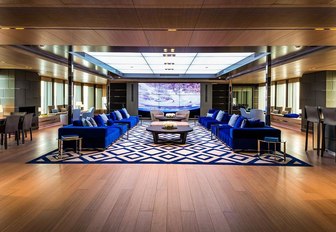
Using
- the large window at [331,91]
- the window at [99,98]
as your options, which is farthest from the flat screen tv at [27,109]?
the large window at [331,91]

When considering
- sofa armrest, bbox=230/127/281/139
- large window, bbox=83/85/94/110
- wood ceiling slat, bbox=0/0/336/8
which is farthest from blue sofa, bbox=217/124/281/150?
large window, bbox=83/85/94/110

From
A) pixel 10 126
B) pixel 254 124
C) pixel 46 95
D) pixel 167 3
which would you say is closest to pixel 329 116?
pixel 254 124

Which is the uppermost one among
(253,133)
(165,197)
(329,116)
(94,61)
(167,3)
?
(94,61)

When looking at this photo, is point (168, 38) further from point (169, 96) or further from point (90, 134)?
point (169, 96)

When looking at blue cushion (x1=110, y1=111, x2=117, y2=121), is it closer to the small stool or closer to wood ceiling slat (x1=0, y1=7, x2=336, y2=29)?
the small stool

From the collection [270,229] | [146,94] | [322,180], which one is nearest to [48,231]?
[270,229]

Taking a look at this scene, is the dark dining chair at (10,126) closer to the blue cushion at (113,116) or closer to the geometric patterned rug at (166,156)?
the geometric patterned rug at (166,156)

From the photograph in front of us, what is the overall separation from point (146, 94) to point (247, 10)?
15.4 meters

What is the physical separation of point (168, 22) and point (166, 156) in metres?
3.32

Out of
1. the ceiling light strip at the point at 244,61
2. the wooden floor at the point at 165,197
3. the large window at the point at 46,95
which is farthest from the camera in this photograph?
the large window at the point at 46,95

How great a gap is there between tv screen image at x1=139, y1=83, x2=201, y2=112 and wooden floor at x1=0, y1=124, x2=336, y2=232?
1349 cm

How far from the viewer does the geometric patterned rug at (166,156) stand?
6.02 meters

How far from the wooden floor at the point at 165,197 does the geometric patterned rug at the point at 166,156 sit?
0.40m

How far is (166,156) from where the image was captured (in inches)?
261
